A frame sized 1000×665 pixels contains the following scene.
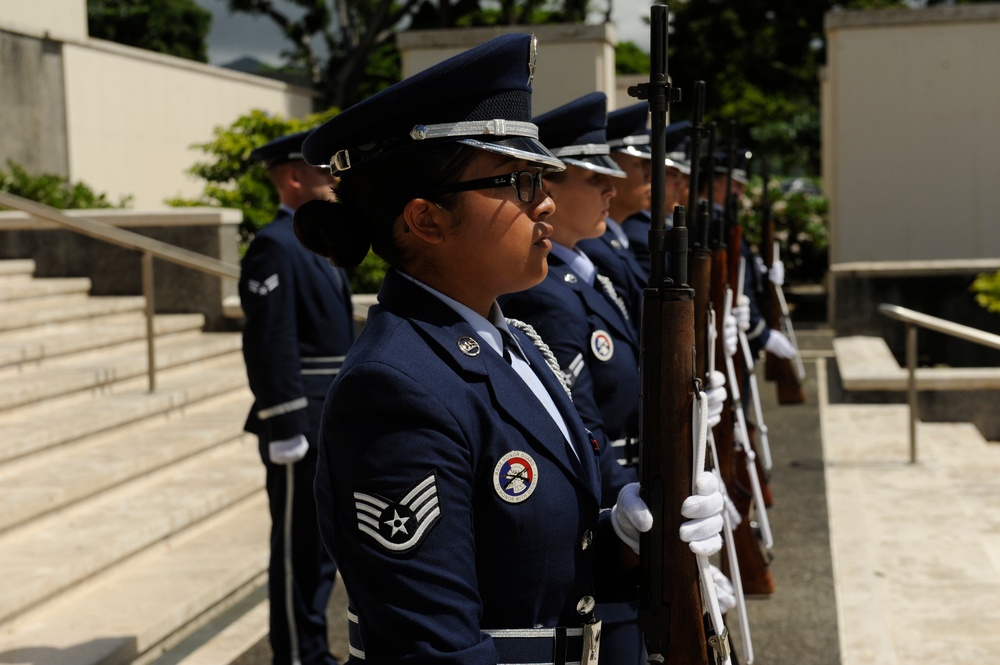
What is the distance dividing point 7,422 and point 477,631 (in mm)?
5175

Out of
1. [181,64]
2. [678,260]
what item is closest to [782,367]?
[678,260]

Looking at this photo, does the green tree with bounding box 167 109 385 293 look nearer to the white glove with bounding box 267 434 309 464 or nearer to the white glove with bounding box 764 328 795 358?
the white glove with bounding box 764 328 795 358

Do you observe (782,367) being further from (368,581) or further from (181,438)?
(368,581)

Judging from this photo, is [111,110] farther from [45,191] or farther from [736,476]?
[736,476]

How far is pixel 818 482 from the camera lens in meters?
7.34

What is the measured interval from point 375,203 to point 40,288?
293 inches

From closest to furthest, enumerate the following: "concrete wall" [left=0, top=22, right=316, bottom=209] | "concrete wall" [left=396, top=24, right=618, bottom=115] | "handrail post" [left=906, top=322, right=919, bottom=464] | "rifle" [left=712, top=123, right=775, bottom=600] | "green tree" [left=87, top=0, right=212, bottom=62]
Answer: "rifle" [left=712, top=123, right=775, bottom=600]
"handrail post" [left=906, top=322, right=919, bottom=464]
"concrete wall" [left=396, top=24, right=618, bottom=115]
"concrete wall" [left=0, top=22, right=316, bottom=209]
"green tree" [left=87, top=0, right=212, bottom=62]

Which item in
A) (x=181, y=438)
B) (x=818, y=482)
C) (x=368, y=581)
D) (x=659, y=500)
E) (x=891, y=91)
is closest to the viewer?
(x=368, y=581)

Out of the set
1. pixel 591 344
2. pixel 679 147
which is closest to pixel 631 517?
pixel 591 344

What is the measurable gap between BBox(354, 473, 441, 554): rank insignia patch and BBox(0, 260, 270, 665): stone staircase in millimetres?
3000

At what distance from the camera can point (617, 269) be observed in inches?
161

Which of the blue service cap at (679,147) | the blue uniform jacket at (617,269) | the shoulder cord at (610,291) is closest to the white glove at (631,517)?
the shoulder cord at (610,291)

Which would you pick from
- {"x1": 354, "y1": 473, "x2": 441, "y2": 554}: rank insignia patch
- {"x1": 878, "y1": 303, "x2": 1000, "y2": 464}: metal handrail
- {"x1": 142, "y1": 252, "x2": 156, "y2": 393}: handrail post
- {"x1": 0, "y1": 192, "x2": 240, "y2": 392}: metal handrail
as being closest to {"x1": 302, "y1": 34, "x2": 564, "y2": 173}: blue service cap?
{"x1": 354, "y1": 473, "x2": 441, "y2": 554}: rank insignia patch

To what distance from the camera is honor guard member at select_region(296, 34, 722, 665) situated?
171 cm
